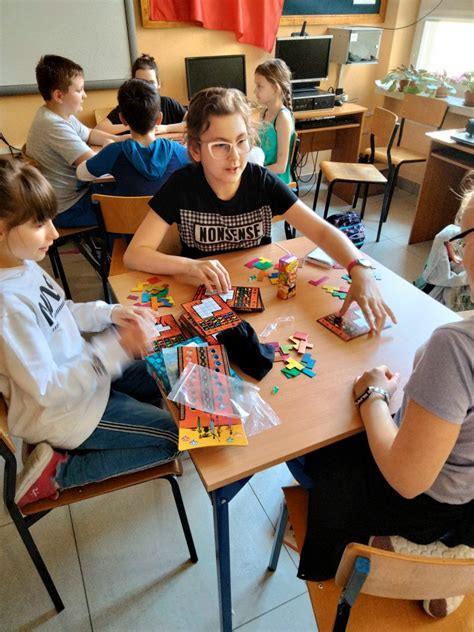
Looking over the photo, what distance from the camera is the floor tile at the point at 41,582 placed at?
4.17ft

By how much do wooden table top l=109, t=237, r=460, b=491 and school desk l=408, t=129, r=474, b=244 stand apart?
2036 mm

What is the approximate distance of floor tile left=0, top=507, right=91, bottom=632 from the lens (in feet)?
4.17

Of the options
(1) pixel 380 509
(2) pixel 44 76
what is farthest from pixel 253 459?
(2) pixel 44 76

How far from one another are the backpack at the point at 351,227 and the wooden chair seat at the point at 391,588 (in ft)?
4.24

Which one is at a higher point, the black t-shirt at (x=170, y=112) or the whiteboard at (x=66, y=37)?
the whiteboard at (x=66, y=37)

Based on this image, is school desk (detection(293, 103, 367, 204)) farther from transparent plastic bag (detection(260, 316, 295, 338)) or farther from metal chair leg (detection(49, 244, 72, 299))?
transparent plastic bag (detection(260, 316, 295, 338))

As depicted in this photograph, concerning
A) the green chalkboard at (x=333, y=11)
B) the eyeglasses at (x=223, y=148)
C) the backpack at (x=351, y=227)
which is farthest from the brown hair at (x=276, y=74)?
the eyeglasses at (x=223, y=148)

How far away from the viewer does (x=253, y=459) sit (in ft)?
2.69

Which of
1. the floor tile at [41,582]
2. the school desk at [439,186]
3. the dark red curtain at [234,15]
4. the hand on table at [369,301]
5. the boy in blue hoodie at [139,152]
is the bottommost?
the floor tile at [41,582]

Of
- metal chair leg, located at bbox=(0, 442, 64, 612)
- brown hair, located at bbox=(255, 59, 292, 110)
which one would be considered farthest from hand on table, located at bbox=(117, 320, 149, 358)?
brown hair, located at bbox=(255, 59, 292, 110)

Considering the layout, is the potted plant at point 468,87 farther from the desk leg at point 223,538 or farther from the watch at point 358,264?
the desk leg at point 223,538

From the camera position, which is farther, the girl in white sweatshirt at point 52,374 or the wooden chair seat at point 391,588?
the girl in white sweatshirt at point 52,374

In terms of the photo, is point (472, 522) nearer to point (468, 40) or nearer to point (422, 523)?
point (422, 523)

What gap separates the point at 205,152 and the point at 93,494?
108 cm
